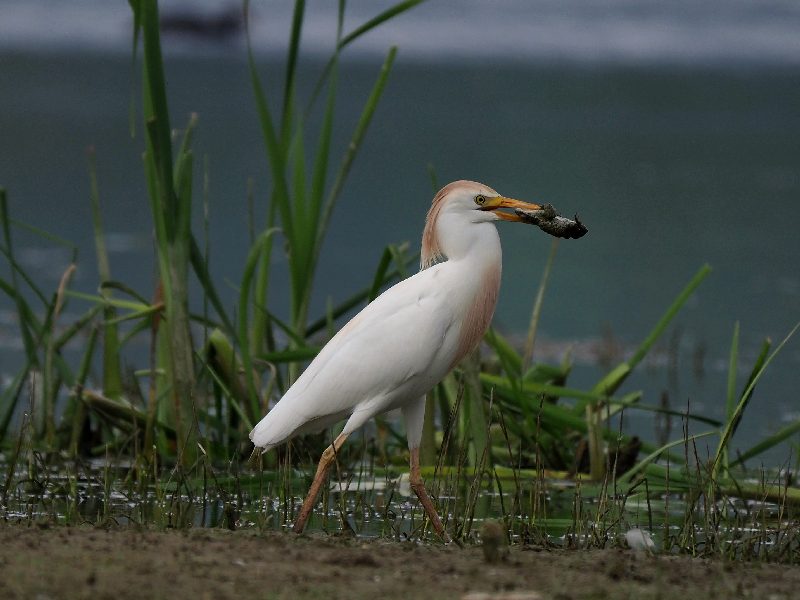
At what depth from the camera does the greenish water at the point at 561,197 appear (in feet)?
46.6

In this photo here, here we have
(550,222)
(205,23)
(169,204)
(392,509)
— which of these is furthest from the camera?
(205,23)

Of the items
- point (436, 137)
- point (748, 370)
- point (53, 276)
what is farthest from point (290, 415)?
point (436, 137)

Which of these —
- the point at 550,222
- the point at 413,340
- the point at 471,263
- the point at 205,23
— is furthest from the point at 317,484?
the point at 205,23

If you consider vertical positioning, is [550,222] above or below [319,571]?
above

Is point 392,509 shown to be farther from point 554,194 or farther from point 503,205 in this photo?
point 554,194

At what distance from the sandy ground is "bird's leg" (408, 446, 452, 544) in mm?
446

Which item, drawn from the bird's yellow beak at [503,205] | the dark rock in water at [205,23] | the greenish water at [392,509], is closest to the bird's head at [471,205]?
the bird's yellow beak at [503,205]

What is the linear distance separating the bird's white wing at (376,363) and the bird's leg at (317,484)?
0.13 meters

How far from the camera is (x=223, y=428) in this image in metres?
7.71

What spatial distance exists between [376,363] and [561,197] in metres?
23.4

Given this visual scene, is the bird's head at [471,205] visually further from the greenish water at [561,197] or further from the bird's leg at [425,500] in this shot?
the greenish water at [561,197]

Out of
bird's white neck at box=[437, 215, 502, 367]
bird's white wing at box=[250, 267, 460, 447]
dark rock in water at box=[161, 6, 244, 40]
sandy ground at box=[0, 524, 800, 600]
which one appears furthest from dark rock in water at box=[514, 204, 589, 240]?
dark rock in water at box=[161, 6, 244, 40]

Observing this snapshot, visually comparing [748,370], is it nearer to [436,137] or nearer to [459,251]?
[459,251]

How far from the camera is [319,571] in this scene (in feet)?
15.5
